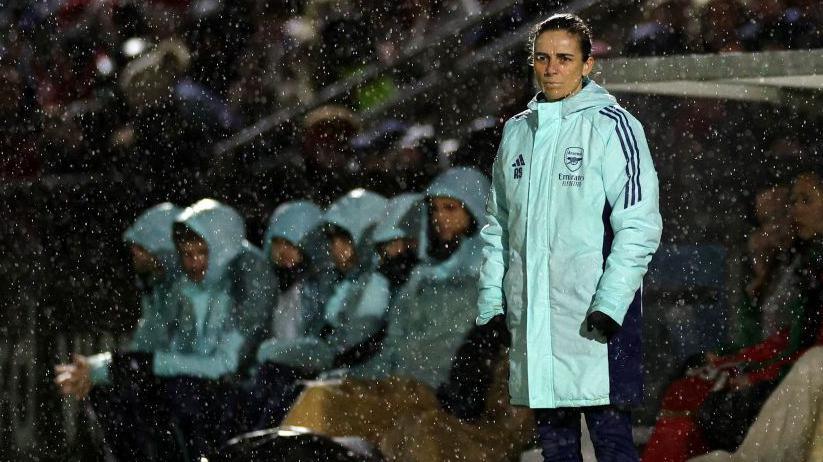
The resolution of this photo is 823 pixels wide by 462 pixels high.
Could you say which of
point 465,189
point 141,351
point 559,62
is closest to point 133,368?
point 141,351

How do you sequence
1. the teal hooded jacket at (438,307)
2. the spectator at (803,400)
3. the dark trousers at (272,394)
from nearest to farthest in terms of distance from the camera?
the spectator at (803,400)
the teal hooded jacket at (438,307)
the dark trousers at (272,394)

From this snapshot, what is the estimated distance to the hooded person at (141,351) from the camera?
670 cm

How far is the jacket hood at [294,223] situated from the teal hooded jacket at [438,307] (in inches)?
37.5

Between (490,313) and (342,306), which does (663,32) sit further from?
(490,313)

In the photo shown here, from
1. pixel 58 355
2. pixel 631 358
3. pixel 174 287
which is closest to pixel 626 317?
pixel 631 358

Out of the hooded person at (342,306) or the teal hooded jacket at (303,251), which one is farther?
the teal hooded jacket at (303,251)

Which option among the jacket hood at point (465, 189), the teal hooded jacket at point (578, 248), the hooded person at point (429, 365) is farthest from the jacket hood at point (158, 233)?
the teal hooded jacket at point (578, 248)

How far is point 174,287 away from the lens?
7.04 meters

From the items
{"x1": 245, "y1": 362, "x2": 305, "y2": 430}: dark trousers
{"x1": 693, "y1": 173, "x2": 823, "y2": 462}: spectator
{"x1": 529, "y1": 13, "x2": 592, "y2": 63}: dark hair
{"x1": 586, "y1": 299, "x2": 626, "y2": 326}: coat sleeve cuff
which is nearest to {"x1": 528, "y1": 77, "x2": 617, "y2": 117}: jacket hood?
{"x1": 529, "y1": 13, "x2": 592, "y2": 63}: dark hair

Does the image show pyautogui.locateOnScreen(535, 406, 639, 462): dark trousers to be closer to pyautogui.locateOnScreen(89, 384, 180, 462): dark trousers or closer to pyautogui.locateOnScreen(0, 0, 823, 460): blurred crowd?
pyautogui.locateOnScreen(0, 0, 823, 460): blurred crowd

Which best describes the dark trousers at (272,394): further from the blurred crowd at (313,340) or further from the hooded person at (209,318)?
the hooded person at (209,318)

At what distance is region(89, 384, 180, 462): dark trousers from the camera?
663 cm

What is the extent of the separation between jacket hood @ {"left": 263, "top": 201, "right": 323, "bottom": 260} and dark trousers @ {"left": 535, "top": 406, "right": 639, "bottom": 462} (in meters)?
2.98

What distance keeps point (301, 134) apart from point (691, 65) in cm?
260
